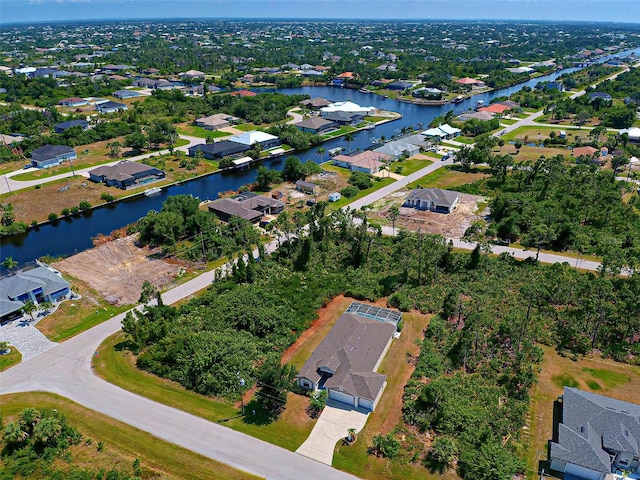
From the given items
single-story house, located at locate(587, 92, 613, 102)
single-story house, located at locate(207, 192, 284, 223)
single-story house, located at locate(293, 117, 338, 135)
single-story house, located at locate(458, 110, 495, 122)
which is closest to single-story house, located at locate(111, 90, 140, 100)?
single-story house, located at locate(293, 117, 338, 135)

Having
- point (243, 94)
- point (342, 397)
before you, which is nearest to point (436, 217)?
point (342, 397)

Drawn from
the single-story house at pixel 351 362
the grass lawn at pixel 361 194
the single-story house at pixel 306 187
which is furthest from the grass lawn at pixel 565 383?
the single-story house at pixel 306 187

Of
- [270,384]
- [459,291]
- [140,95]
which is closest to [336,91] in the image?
[140,95]

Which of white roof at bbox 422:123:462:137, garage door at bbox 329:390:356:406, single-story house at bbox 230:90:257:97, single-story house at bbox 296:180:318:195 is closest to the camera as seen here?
garage door at bbox 329:390:356:406

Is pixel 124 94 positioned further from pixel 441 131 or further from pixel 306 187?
pixel 441 131

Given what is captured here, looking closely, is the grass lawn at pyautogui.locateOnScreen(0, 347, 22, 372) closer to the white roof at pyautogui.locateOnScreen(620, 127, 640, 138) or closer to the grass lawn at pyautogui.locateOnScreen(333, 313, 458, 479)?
the grass lawn at pyautogui.locateOnScreen(333, 313, 458, 479)

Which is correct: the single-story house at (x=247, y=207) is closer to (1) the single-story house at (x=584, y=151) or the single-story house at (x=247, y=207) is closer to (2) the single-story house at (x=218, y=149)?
(2) the single-story house at (x=218, y=149)

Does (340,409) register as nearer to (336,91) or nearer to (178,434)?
(178,434)
